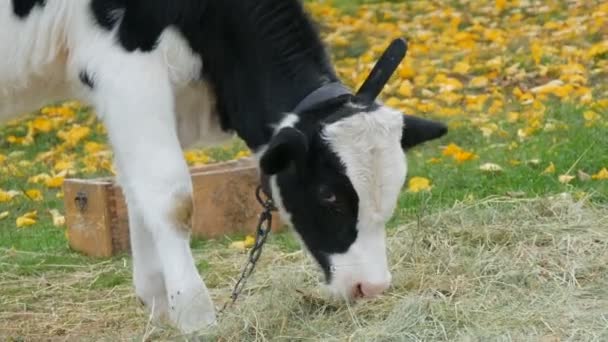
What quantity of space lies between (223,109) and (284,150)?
683mm

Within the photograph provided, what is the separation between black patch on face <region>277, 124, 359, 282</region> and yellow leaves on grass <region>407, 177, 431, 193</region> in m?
2.69

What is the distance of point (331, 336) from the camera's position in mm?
5109

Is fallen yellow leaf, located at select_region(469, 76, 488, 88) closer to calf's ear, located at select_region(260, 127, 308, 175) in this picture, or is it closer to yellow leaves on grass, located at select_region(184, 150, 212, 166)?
yellow leaves on grass, located at select_region(184, 150, 212, 166)

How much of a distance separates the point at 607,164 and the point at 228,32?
3.38 meters

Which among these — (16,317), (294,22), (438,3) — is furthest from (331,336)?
(438,3)

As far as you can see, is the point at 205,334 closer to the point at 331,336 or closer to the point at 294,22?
the point at 331,336

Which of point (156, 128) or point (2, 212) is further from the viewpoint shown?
point (2, 212)

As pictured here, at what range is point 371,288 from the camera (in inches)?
201

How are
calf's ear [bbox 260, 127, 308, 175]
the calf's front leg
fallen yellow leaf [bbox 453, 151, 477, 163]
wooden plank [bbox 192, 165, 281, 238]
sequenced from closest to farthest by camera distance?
1. calf's ear [bbox 260, 127, 308, 175]
2. the calf's front leg
3. wooden plank [bbox 192, 165, 281, 238]
4. fallen yellow leaf [bbox 453, 151, 477, 163]

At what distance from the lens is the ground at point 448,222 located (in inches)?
209

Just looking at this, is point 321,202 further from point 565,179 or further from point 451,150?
point 451,150

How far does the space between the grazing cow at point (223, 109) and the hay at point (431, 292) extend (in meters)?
0.21

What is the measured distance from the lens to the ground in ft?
17.4

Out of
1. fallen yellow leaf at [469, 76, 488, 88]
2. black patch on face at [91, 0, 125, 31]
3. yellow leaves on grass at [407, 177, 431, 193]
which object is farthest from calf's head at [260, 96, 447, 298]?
fallen yellow leaf at [469, 76, 488, 88]
